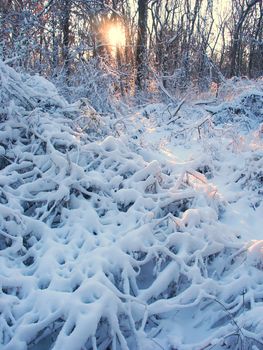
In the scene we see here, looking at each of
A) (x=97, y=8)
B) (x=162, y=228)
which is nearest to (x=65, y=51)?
(x=97, y=8)

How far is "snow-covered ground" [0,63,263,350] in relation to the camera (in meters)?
2.20

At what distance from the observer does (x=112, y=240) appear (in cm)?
280

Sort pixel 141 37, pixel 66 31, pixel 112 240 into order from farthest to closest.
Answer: pixel 141 37 → pixel 66 31 → pixel 112 240

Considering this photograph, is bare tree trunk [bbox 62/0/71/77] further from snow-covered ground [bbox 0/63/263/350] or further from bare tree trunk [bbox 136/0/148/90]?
snow-covered ground [bbox 0/63/263/350]

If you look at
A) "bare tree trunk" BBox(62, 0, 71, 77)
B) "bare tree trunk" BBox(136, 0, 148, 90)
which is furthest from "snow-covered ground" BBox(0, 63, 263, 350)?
"bare tree trunk" BBox(136, 0, 148, 90)

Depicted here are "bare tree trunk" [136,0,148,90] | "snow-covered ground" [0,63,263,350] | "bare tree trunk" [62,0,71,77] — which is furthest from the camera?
"bare tree trunk" [136,0,148,90]

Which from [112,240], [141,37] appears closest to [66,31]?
[141,37]

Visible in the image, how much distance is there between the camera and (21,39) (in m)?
7.07

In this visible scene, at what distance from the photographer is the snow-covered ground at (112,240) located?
7.21 ft

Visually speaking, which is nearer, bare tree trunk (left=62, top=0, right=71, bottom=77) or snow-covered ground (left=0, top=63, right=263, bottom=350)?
snow-covered ground (left=0, top=63, right=263, bottom=350)

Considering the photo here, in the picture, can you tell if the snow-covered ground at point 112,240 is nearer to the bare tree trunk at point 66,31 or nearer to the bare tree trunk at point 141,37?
the bare tree trunk at point 66,31

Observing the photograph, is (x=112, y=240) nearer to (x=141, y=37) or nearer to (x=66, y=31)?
(x=66, y=31)

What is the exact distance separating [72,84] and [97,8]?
3.80 meters

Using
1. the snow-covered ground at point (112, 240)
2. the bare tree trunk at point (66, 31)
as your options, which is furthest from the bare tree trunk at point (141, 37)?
the snow-covered ground at point (112, 240)
